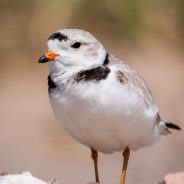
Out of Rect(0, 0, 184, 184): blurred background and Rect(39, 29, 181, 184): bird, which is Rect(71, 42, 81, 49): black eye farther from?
Rect(0, 0, 184, 184): blurred background

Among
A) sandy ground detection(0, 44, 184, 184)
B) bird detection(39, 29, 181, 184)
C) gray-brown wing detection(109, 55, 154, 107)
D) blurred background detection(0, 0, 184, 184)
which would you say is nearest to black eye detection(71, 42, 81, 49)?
bird detection(39, 29, 181, 184)

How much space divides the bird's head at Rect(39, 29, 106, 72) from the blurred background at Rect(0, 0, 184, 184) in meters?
4.14

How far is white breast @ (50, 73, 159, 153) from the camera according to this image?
680 cm

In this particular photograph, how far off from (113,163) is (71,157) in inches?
24.5

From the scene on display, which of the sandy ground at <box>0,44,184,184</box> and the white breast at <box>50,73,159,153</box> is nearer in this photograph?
the white breast at <box>50,73,159,153</box>

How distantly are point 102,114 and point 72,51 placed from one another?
1.53ft

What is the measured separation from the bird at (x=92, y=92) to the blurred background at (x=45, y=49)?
13.1 ft

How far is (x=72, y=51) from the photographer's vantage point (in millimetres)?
6941

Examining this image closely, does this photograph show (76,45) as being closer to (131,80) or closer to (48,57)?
(48,57)

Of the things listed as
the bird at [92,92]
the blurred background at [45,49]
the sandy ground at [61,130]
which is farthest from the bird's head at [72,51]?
the blurred background at [45,49]

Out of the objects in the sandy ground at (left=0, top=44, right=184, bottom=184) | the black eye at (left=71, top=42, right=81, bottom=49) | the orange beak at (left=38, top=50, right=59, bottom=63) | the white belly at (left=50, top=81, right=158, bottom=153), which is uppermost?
the black eye at (left=71, top=42, right=81, bottom=49)

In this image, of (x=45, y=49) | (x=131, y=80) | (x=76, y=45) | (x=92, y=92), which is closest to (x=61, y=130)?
(x=45, y=49)

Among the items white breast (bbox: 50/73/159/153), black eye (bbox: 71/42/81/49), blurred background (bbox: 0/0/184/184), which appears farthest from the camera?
blurred background (bbox: 0/0/184/184)

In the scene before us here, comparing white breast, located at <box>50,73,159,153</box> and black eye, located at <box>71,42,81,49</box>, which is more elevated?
black eye, located at <box>71,42,81,49</box>
